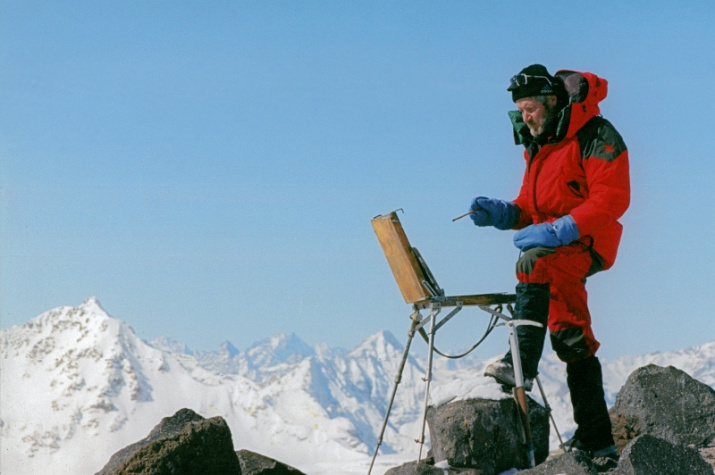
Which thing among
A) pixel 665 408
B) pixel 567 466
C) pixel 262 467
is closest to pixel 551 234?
pixel 567 466

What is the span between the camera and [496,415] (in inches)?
313

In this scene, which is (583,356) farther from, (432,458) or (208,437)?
(208,437)

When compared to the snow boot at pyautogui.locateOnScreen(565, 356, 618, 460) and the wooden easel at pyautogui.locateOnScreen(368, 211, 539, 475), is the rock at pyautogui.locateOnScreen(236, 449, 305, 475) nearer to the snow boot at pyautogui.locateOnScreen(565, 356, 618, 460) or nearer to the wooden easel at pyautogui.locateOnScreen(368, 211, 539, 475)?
the wooden easel at pyautogui.locateOnScreen(368, 211, 539, 475)

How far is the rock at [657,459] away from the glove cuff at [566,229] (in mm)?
1734

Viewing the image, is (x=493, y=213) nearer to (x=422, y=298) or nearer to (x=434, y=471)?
(x=422, y=298)

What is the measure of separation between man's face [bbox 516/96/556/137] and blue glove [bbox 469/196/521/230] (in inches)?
31.4

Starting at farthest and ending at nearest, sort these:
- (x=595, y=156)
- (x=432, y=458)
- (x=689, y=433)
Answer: (x=689, y=433), (x=432, y=458), (x=595, y=156)

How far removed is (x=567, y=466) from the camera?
726cm

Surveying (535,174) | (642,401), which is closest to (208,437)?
(535,174)

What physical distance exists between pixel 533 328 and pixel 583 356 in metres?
0.65

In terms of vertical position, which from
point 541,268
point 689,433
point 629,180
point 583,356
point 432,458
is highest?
point 629,180

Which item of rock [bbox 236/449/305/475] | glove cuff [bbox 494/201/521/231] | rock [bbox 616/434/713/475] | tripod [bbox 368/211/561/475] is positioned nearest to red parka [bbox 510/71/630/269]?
glove cuff [bbox 494/201/521/231]

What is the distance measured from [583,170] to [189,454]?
169 inches

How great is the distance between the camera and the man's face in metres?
8.20
